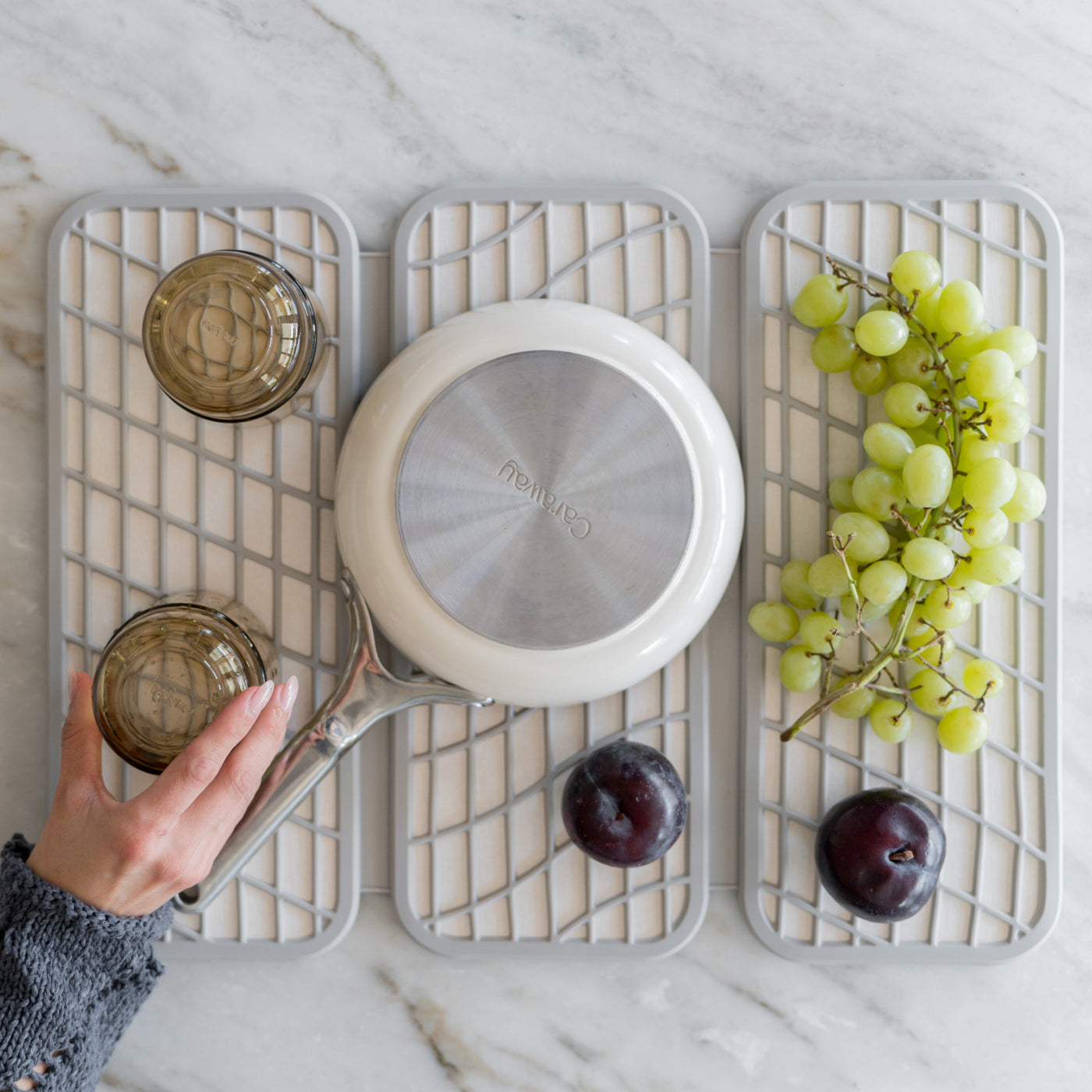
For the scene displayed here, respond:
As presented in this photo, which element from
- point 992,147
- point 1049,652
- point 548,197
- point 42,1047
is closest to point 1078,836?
point 1049,652

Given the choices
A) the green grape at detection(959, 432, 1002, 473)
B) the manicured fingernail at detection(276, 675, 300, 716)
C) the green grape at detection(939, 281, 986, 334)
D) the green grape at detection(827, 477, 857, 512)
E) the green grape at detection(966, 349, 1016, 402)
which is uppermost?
the green grape at detection(939, 281, 986, 334)

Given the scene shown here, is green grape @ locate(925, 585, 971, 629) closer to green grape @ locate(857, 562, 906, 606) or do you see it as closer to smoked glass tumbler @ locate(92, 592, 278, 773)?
green grape @ locate(857, 562, 906, 606)

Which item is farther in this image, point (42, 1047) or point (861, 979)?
point (861, 979)

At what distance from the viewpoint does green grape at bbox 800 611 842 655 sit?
2.08ft

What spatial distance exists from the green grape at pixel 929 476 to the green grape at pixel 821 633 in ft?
0.34

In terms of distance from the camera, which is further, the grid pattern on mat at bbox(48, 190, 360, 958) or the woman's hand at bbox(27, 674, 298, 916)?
the grid pattern on mat at bbox(48, 190, 360, 958)

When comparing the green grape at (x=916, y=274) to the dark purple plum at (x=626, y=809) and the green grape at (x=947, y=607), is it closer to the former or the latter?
the green grape at (x=947, y=607)

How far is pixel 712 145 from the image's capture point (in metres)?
0.70

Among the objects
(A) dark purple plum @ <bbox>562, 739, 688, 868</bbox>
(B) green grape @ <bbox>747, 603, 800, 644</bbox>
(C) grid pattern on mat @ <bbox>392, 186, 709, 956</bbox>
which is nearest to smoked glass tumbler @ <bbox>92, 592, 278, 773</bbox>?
(C) grid pattern on mat @ <bbox>392, 186, 709, 956</bbox>

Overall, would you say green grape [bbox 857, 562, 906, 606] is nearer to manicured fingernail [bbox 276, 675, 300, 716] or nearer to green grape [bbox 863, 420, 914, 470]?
green grape [bbox 863, 420, 914, 470]

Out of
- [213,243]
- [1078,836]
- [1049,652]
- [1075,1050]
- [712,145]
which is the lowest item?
[1075,1050]

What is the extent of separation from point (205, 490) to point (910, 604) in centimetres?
53

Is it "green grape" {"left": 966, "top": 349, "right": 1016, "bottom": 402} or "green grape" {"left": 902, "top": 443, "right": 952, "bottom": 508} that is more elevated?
"green grape" {"left": 966, "top": 349, "right": 1016, "bottom": 402}

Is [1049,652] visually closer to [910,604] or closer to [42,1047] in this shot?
[910,604]
